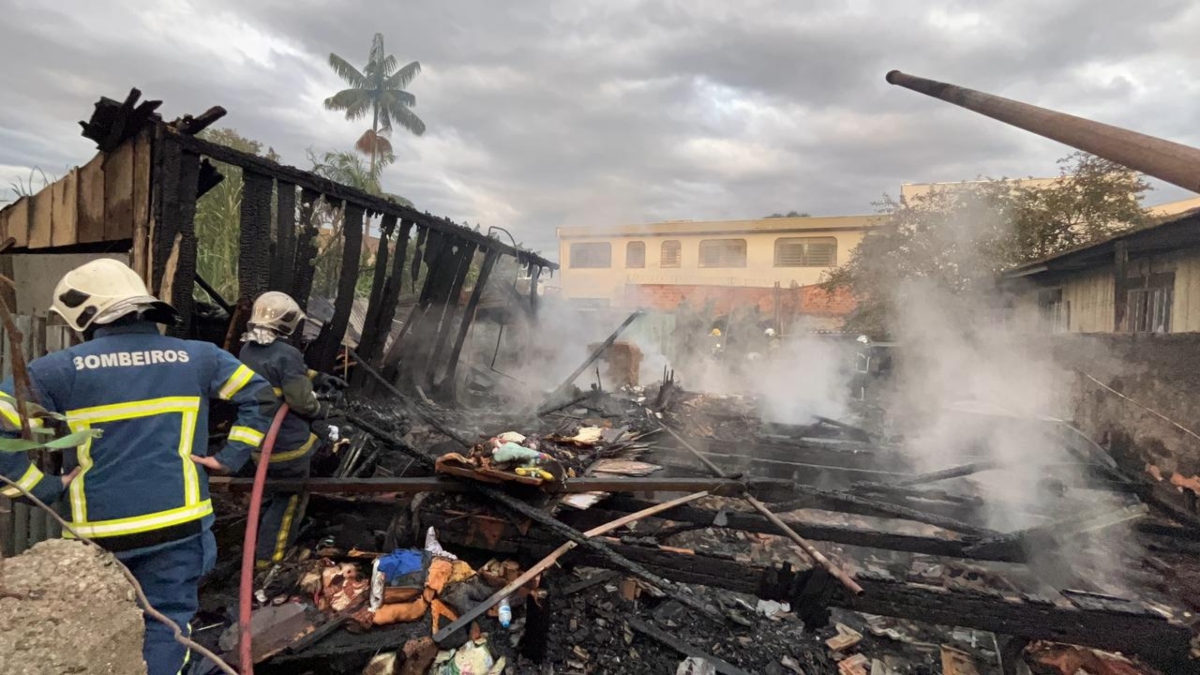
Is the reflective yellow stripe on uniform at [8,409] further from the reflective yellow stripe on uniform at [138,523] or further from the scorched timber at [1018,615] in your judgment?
the scorched timber at [1018,615]

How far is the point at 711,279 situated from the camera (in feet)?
110

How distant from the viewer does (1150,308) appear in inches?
378

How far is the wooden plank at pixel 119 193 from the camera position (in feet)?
13.4

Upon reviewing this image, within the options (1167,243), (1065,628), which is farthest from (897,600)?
(1167,243)

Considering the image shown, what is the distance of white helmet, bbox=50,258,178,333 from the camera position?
7.36ft

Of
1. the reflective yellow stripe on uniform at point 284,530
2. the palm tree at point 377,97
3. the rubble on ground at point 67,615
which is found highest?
the palm tree at point 377,97

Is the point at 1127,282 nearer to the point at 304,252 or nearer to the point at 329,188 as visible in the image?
the point at 329,188

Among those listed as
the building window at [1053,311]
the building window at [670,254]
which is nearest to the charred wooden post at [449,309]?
the building window at [1053,311]

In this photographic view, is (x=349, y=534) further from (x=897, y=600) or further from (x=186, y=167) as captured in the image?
(x=897, y=600)

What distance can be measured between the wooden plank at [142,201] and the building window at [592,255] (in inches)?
1282

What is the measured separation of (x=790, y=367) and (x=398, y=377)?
34.5 ft

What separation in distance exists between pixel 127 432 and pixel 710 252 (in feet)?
110

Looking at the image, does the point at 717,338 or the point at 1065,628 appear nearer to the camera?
the point at 1065,628

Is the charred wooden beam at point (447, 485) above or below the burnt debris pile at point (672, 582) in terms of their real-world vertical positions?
above
